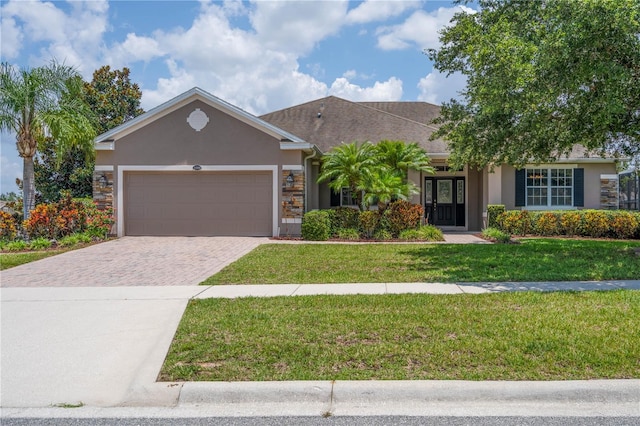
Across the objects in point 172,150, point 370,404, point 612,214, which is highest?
point 172,150

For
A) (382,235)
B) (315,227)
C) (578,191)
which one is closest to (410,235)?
(382,235)

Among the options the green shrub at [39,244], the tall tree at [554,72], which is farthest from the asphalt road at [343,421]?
the green shrub at [39,244]

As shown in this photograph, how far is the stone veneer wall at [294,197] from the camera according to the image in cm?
1634

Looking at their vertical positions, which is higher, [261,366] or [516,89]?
[516,89]

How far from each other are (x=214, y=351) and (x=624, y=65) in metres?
9.15

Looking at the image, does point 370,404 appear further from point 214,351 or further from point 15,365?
point 15,365

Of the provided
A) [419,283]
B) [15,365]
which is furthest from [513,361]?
[15,365]

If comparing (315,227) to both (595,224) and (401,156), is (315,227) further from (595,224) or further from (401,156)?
(595,224)

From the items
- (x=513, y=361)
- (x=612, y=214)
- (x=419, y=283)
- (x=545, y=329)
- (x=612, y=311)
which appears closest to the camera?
(x=513, y=361)

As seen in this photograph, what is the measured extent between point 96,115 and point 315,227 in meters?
11.8

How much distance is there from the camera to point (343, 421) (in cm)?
384

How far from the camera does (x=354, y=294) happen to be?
755 centimetres

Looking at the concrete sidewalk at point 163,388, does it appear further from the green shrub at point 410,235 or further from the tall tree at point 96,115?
the tall tree at point 96,115

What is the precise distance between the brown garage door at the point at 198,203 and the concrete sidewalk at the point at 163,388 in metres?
10.5
